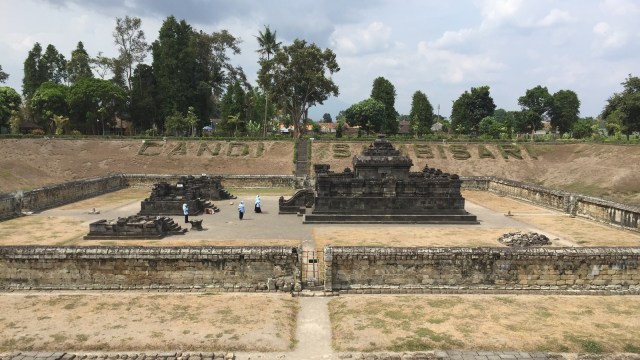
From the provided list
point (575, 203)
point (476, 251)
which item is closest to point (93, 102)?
point (575, 203)

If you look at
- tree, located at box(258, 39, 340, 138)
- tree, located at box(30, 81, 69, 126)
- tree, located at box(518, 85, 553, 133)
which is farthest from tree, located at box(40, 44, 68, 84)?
tree, located at box(518, 85, 553, 133)

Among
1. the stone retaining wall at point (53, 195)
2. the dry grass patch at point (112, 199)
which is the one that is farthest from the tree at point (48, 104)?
the dry grass patch at point (112, 199)

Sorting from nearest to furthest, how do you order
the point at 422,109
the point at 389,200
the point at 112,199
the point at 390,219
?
1. the point at 390,219
2. the point at 389,200
3. the point at 112,199
4. the point at 422,109

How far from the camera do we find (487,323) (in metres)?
10.9

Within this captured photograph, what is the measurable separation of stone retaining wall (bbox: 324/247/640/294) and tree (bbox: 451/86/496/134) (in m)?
65.1

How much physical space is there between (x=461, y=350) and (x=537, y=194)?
2382cm

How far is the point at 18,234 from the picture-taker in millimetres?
19797

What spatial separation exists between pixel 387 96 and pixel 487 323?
235 ft

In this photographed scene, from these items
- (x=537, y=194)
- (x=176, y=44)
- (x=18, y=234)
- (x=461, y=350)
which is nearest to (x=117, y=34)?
(x=176, y=44)

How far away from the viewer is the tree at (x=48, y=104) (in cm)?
5753

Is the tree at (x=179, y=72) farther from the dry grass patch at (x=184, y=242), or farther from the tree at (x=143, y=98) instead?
the dry grass patch at (x=184, y=242)

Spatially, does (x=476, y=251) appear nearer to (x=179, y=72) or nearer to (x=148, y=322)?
(x=148, y=322)

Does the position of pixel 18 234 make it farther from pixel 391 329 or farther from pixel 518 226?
pixel 518 226

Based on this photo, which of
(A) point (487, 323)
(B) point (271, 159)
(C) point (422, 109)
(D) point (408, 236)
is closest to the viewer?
(A) point (487, 323)
